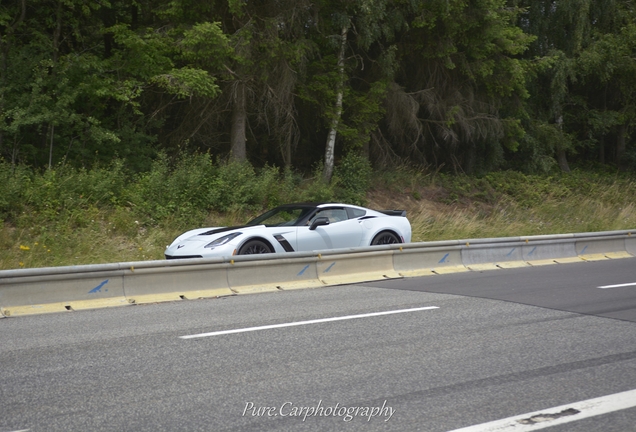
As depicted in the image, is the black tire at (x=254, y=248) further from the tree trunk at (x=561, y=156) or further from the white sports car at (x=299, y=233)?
the tree trunk at (x=561, y=156)

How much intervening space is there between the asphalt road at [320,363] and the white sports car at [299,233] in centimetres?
210

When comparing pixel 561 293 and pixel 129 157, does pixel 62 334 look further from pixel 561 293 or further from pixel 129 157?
pixel 129 157

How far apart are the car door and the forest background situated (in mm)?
3409

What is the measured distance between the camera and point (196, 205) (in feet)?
58.2

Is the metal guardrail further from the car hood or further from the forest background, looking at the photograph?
the forest background

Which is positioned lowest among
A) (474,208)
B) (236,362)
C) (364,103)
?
(474,208)

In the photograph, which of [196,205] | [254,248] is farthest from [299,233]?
[196,205]

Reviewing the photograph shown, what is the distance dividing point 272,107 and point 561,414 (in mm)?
18027

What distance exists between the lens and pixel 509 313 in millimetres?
8258

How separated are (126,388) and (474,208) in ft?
71.9

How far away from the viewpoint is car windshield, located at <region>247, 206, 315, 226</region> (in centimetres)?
1265

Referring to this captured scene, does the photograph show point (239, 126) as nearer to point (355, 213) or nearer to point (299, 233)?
point (355, 213)

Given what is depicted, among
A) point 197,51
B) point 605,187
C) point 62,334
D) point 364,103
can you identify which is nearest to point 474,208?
point 364,103

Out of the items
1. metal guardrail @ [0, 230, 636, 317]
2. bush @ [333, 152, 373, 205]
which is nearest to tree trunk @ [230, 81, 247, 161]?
bush @ [333, 152, 373, 205]
